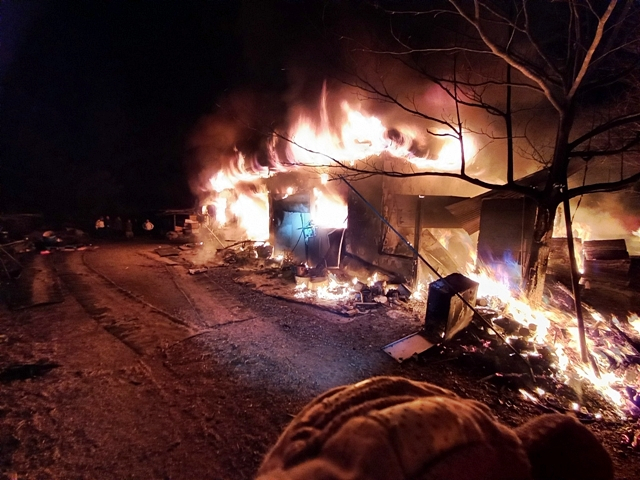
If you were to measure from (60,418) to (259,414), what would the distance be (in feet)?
9.15

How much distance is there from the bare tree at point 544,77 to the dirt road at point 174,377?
13.2 ft

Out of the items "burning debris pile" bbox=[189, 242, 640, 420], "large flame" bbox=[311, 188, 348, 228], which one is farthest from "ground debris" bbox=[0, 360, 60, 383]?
"large flame" bbox=[311, 188, 348, 228]

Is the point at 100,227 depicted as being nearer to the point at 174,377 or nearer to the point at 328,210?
the point at 328,210

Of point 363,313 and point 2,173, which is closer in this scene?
point 363,313

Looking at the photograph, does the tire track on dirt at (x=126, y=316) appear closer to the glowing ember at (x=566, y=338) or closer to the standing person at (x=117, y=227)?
the glowing ember at (x=566, y=338)

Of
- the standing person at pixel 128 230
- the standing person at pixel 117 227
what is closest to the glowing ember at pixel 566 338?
the standing person at pixel 128 230

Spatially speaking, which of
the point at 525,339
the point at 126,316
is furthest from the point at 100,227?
the point at 525,339

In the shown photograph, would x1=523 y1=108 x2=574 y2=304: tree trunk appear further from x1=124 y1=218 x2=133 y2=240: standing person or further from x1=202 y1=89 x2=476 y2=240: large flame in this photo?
x1=124 y1=218 x2=133 y2=240: standing person

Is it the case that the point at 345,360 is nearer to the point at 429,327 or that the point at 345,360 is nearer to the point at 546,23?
the point at 429,327

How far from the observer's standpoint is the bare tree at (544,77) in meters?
6.47

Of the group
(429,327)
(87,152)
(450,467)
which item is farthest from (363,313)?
(87,152)

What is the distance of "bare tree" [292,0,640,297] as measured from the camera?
647 centimetres

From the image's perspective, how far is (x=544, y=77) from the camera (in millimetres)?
6719

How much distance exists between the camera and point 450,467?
859 mm
